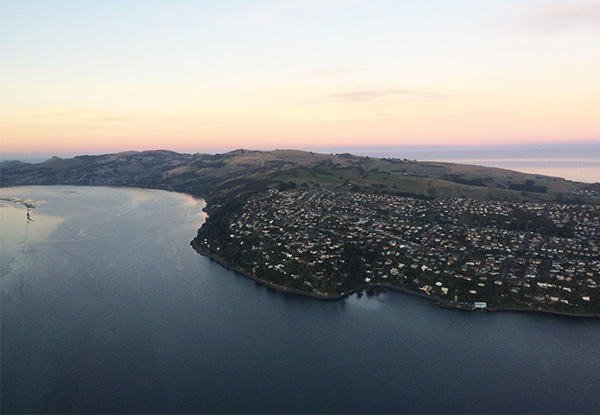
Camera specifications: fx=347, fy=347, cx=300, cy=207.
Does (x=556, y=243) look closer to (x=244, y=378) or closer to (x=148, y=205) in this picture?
(x=244, y=378)

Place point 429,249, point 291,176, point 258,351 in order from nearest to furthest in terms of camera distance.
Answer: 1. point 258,351
2. point 429,249
3. point 291,176

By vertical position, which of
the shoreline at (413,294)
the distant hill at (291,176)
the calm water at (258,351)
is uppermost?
the distant hill at (291,176)

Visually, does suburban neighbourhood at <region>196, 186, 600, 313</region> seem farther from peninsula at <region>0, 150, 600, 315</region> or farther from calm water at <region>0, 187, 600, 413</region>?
calm water at <region>0, 187, 600, 413</region>

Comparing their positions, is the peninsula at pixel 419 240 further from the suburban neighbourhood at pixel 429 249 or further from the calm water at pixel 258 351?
the calm water at pixel 258 351

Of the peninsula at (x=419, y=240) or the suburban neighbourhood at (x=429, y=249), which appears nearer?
Result: the suburban neighbourhood at (x=429, y=249)

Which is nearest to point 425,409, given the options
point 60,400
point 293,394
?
point 293,394

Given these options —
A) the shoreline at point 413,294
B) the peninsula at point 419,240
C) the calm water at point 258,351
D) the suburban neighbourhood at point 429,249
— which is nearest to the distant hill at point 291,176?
the peninsula at point 419,240

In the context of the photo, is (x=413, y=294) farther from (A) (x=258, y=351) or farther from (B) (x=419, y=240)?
(A) (x=258, y=351)

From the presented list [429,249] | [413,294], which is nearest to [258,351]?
[413,294]
